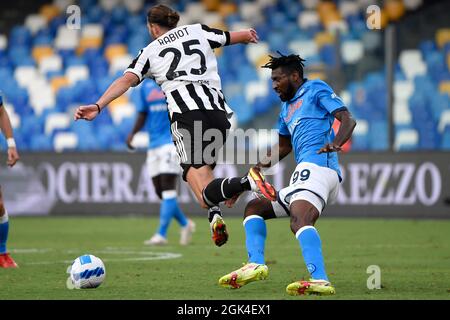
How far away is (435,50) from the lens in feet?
62.9

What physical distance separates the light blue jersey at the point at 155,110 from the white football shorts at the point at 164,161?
3.7 inches

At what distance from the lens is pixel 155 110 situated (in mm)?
13266

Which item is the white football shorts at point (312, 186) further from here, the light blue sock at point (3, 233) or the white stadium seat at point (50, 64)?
the white stadium seat at point (50, 64)

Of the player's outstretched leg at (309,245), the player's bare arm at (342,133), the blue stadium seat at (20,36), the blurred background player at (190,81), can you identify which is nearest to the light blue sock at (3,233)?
the blurred background player at (190,81)

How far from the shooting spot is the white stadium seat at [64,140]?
70.7ft

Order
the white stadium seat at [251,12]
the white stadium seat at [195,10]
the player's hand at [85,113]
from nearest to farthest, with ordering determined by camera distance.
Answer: the player's hand at [85,113], the white stadium seat at [251,12], the white stadium seat at [195,10]

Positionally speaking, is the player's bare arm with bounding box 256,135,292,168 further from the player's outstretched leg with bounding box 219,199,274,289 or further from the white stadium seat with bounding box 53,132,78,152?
the white stadium seat with bounding box 53,132,78,152

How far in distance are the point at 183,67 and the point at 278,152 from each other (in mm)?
1174

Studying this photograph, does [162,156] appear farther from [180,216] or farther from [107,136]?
[107,136]

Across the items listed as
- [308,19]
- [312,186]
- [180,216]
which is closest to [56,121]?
[308,19]
